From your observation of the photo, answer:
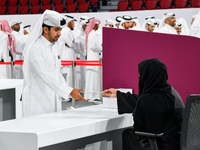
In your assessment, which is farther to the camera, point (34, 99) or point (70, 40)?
point (70, 40)

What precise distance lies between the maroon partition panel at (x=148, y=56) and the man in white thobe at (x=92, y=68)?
4381 mm

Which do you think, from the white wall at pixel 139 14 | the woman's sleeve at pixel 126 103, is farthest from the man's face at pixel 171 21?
the woman's sleeve at pixel 126 103

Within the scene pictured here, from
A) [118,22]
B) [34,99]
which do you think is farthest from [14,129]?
[118,22]

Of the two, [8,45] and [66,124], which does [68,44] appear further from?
[66,124]

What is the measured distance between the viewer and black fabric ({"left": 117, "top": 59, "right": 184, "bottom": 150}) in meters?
2.19

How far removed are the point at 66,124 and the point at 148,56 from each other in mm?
1172

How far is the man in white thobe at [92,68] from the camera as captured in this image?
773 cm

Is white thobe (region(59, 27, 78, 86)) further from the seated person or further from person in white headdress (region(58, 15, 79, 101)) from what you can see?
the seated person

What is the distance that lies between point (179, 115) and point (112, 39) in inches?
45.7

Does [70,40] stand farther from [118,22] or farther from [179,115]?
[179,115]

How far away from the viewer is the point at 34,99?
9.62 ft

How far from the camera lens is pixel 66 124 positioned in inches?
87.2

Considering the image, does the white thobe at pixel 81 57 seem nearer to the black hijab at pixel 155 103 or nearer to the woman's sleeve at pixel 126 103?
the woman's sleeve at pixel 126 103

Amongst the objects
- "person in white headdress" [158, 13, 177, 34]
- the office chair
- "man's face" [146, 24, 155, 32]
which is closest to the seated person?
the office chair
